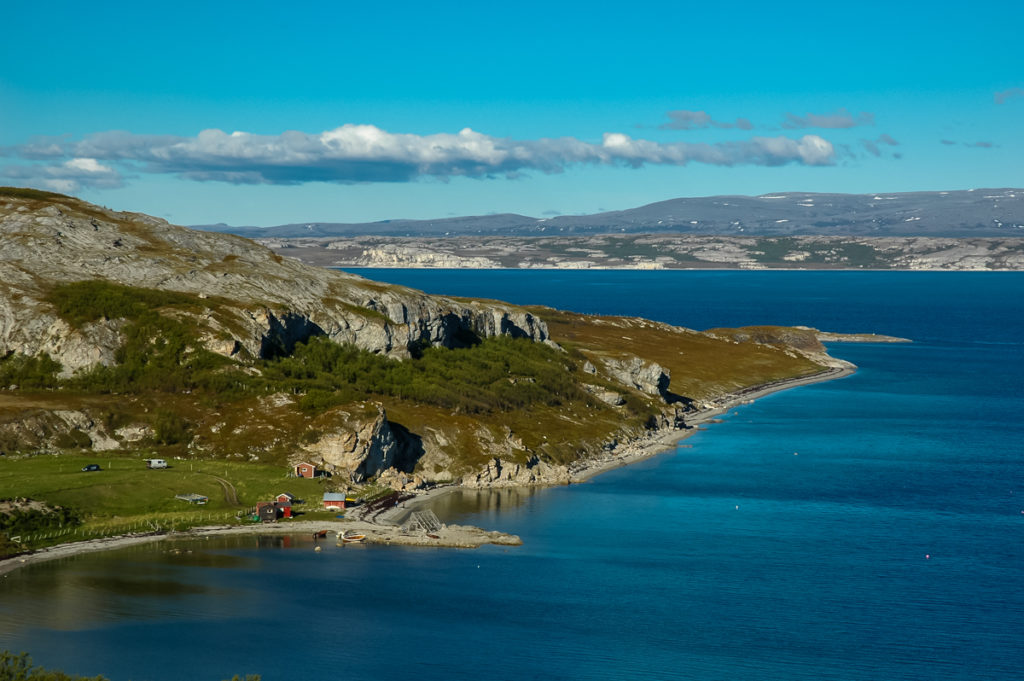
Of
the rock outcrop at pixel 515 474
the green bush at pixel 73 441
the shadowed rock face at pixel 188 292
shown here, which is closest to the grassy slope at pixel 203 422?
the green bush at pixel 73 441

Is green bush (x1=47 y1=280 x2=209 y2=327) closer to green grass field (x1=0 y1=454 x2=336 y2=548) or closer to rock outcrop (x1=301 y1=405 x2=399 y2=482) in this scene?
green grass field (x1=0 y1=454 x2=336 y2=548)

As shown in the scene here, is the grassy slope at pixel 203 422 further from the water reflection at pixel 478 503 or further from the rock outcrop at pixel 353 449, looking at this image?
the water reflection at pixel 478 503

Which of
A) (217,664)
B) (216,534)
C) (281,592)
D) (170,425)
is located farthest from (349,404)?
(217,664)

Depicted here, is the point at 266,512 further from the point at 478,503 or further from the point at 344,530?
the point at 478,503

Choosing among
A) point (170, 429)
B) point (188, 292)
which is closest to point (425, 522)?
point (170, 429)

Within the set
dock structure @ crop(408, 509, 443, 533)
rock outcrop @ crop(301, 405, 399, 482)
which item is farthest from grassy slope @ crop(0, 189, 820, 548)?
dock structure @ crop(408, 509, 443, 533)
